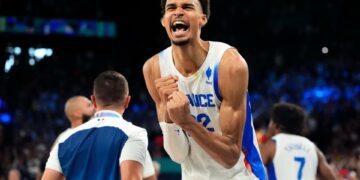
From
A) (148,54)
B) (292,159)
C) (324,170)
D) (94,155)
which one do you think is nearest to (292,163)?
(292,159)

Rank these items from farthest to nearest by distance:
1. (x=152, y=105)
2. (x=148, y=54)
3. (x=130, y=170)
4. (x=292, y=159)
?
1. (x=148, y=54)
2. (x=152, y=105)
3. (x=292, y=159)
4. (x=130, y=170)

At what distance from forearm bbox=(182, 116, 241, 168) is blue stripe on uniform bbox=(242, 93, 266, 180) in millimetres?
218

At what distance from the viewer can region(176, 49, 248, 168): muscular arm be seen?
11.7 feet

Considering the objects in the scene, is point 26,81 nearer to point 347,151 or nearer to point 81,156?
point 347,151

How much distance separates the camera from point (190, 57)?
3.83 meters

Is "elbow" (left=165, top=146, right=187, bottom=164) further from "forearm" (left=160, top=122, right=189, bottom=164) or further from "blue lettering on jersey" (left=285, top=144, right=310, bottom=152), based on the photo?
"blue lettering on jersey" (left=285, top=144, right=310, bottom=152)

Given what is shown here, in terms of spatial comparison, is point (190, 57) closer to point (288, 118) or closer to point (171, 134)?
point (171, 134)

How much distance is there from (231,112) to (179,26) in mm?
564

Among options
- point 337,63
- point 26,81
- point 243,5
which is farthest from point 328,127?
point 26,81

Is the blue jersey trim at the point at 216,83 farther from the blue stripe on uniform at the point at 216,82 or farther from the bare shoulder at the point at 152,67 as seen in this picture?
the bare shoulder at the point at 152,67

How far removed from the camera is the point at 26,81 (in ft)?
60.3

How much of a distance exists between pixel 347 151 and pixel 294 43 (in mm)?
5685

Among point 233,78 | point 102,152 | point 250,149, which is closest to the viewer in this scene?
point 233,78

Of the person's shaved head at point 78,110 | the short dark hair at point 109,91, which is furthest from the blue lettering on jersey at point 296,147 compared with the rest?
the short dark hair at point 109,91
